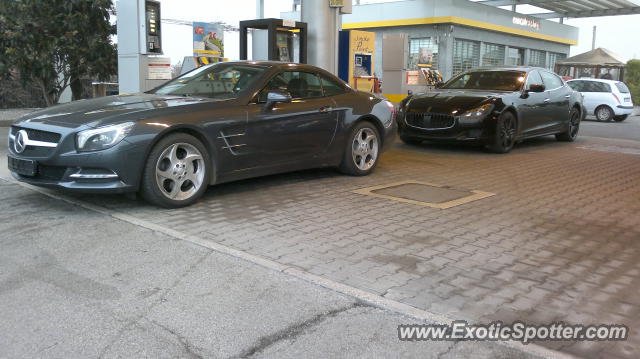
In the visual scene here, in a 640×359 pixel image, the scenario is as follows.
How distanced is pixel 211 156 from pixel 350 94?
2.46 metres

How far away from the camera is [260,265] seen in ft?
14.0

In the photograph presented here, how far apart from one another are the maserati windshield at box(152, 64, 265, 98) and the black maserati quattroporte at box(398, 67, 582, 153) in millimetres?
4443

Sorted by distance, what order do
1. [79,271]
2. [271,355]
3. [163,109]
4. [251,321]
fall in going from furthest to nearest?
1. [163,109]
2. [79,271]
3. [251,321]
4. [271,355]

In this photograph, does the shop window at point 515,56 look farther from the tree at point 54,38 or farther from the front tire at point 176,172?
the front tire at point 176,172

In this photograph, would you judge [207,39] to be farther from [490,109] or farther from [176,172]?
[176,172]

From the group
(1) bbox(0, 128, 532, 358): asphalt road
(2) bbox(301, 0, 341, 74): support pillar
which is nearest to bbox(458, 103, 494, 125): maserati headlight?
(2) bbox(301, 0, 341, 74): support pillar

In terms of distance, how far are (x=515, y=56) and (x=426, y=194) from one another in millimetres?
30480

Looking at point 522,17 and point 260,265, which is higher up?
point 522,17

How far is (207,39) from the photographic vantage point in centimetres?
1391

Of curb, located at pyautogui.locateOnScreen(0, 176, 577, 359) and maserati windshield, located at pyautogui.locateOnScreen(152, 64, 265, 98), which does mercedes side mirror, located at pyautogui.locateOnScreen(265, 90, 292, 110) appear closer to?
maserati windshield, located at pyautogui.locateOnScreen(152, 64, 265, 98)

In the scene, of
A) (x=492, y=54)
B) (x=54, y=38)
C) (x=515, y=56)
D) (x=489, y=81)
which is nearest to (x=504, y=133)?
(x=489, y=81)

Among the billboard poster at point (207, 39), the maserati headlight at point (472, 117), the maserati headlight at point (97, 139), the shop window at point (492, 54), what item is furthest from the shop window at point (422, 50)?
the maserati headlight at point (97, 139)

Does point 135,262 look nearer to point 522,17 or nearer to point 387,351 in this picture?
point 387,351

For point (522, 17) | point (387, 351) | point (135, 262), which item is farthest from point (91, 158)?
point (522, 17)
